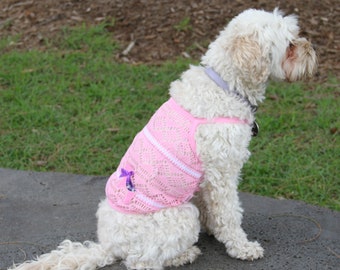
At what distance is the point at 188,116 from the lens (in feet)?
12.6

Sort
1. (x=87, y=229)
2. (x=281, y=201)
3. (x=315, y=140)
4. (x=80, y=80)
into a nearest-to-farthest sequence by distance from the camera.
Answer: (x=87, y=229)
(x=281, y=201)
(x=315, y=140)
(x=80, y=80)

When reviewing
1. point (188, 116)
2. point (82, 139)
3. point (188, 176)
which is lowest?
point (82, 139)

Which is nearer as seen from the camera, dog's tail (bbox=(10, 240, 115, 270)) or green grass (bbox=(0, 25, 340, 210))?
dog's tail (bbox=(10, 240, 115, 270))

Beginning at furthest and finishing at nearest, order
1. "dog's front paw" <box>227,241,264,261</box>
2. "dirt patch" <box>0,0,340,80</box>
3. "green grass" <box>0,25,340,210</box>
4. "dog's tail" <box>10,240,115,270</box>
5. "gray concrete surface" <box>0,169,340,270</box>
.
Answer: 1. "dirt patch" <box>0,0,340,80</box>
2. "green grass" <box>0,25,340,210</box>
3. "gray concrete surface" <box>0,169,340,270</box>
4. "dog's front paw" <box>227,241,264,261</box>
5. "dog's tail" <box>10,240,115,270</box>

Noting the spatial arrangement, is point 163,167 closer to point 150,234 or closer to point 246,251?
point 150,234

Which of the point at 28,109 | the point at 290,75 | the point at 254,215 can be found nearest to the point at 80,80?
the point at 28,109

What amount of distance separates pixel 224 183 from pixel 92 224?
1.32m

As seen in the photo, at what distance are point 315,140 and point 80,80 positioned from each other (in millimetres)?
2853

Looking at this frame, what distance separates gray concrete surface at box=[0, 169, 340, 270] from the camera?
13.8 ft

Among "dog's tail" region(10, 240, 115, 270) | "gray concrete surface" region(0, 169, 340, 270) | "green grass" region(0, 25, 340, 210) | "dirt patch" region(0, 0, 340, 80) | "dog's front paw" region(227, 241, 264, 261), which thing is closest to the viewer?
"dog's tail" region(10, 240, 115, 270)

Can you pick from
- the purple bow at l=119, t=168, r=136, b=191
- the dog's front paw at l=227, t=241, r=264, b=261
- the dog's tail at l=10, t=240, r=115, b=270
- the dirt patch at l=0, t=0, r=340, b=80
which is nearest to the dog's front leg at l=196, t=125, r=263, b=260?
the dog's front paw at l=227, t=241, r=264, b=261

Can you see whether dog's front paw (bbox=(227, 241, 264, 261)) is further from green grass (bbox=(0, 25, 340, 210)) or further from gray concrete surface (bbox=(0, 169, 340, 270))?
green grass (bbox=(0, 25, 340, 210))

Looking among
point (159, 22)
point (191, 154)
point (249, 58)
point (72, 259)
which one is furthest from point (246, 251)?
point (159, 22)

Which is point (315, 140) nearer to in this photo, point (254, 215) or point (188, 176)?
point (254, 215)
